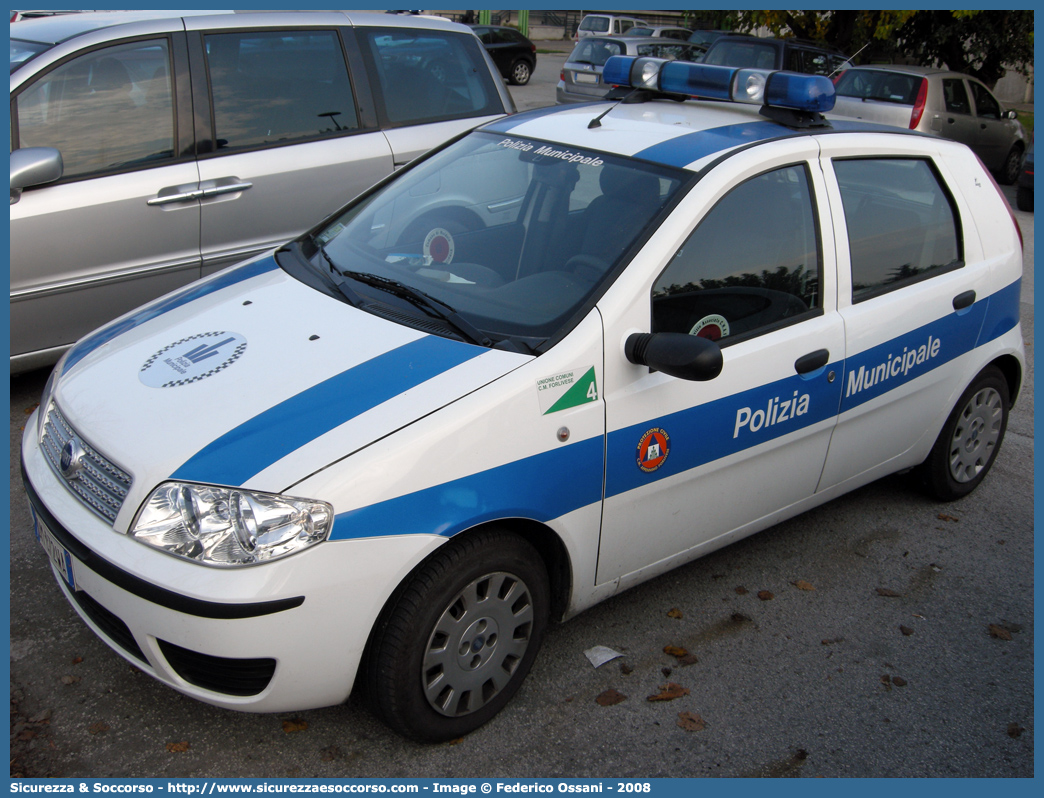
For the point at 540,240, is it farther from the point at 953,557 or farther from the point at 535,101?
the point at 535,101

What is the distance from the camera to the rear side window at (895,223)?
3.50 metres

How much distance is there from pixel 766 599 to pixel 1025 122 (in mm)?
22111

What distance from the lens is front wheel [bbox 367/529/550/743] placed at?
8.20ft

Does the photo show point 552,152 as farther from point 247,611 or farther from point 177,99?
point 177,99

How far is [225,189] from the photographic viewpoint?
4922 mm

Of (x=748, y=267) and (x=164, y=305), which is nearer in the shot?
(x=748, y=267)

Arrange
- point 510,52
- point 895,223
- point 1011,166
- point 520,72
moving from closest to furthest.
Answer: point 895,223 → point 1011,166 → point 510,52 → point 520,72

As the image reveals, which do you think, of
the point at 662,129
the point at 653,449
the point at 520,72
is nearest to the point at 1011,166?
the point at 520,72

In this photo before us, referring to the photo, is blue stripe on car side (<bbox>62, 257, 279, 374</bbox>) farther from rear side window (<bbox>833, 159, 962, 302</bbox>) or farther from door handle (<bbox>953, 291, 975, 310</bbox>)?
door handle (<bbox>953, 291, 975, 310</bbox>)

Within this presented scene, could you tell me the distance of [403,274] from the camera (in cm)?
322

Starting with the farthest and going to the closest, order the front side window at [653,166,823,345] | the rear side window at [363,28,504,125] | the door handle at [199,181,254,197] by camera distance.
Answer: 1. the rear side window at [363,28,504,125]
2. the door handle at [199,181,254,197]
3. the front side window at [653,166,823,345]

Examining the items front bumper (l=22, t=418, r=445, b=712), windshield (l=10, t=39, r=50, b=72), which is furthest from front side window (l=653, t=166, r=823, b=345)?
windshield (l=10, t=39, r=50, b=72)

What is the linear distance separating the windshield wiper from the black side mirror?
49cm

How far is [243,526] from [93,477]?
59 centimetres
